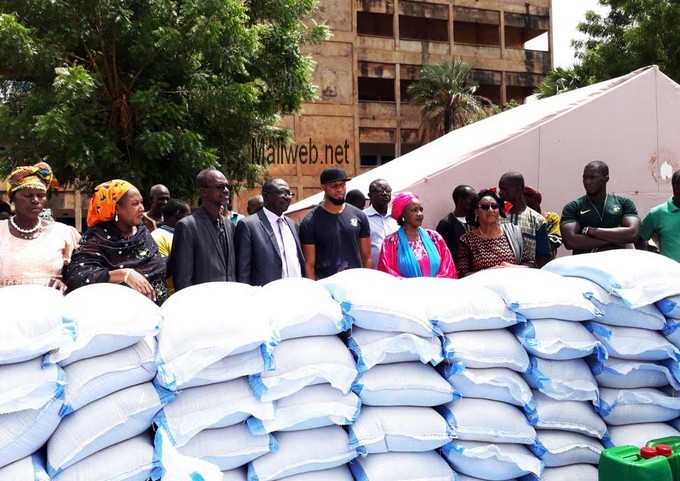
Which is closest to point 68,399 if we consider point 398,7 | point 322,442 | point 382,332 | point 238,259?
point 322,442

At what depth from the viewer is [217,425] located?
200 cm

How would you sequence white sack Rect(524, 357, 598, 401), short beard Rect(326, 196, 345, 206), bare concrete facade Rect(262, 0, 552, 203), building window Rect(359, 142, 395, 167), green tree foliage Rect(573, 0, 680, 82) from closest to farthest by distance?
white sack Rect(524, 357, 598, 401) → short beard Rect(326, 196, 345, 206) → green tree foliage Rect(573, 0, 680, 82) → bare concrete facade Rect(262, 0, 552, 203) → building window Rect(359, 142, 395, 167)

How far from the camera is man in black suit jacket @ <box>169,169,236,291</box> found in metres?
3.30

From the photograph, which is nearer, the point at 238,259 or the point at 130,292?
the point at 130,292

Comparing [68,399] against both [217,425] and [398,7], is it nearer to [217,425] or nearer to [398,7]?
[217,425]

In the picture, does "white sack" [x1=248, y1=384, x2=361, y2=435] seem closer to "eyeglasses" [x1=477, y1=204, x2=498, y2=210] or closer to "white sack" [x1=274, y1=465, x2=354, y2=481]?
"white sack" [x1=274, y1=465, x2=354, y2=481]

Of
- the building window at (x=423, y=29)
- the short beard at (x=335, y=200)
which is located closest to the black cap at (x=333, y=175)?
the short beard at (x=335, y=200)

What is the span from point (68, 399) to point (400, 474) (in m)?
1.12

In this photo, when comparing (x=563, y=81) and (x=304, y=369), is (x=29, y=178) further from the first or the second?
(x=563, y=81)

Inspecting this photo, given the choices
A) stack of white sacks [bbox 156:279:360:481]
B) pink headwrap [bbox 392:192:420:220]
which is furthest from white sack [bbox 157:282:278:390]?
pink headwrap [bbox 392:192:420:220]

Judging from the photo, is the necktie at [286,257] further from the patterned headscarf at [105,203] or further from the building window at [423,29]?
the building window at [423,29]

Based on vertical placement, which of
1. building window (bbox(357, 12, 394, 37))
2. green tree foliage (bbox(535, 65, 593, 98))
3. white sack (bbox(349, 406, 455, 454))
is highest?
building window (bbox(357, 12, 394, 37))

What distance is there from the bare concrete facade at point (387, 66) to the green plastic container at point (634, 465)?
2062 cm

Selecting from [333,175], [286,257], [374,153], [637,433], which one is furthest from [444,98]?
[637,433]
